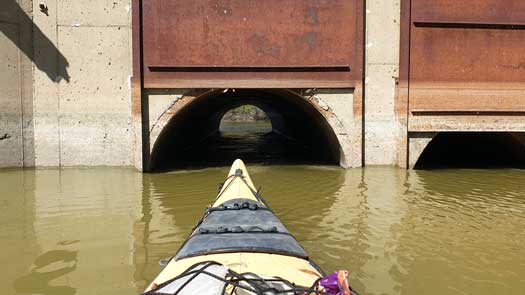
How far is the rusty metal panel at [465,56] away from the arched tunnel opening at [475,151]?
1282 mm

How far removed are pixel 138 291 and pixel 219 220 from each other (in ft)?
3.04

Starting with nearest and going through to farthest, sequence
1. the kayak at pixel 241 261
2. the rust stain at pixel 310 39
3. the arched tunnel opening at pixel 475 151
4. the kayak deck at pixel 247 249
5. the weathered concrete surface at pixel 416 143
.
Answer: the kayak at pixel 241 261, the kayak deck at pixel 247 249, the rust stain at pixel 310 39, the weathered concrete surface at pixel 416 143, the arched tunnel opening at pixel 475 151

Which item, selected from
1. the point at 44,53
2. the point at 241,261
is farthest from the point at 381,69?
the point at 241,261

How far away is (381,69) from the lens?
10586mm

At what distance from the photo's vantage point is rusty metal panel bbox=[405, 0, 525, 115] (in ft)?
34.0

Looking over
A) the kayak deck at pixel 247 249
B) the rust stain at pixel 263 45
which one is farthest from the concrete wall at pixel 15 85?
the kayak deck at pixel 247 249

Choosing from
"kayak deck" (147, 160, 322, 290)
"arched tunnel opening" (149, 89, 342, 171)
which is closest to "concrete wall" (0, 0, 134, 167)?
"arched tunnel opening" (149, 89, 342, 171)

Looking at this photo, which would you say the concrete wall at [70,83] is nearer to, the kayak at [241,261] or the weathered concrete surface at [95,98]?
the weathered concrete surface at [95,98]

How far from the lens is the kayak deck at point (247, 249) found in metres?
3.01

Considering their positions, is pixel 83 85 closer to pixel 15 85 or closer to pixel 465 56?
pixel 15 85

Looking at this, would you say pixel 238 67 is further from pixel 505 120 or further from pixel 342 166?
pixel 505 120

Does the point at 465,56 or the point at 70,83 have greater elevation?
the point at 465,56

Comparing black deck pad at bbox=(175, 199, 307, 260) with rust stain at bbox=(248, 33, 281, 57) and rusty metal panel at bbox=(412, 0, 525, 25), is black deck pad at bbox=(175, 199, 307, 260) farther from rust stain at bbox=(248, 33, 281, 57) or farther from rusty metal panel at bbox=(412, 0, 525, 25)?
rusty metal panel at bbox=(412, 0, 525, 25)

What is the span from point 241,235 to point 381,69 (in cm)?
791
